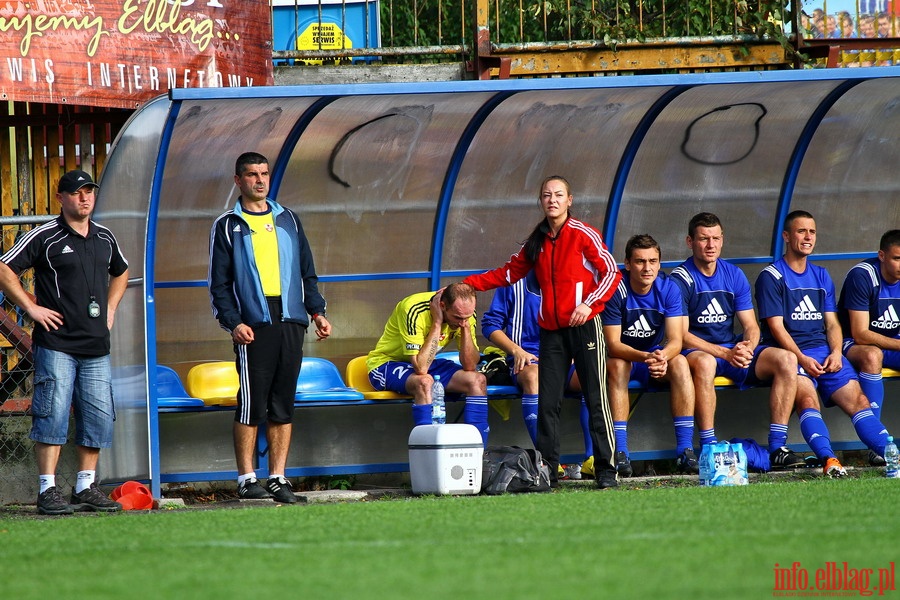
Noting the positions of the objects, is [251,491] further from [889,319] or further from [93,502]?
[889,319]

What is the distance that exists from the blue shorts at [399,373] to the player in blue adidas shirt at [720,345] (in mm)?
1515

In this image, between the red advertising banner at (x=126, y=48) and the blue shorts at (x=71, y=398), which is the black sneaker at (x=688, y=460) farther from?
the red advertising banner at (x=126, y=48)

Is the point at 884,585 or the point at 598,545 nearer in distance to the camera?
the point at 884,585

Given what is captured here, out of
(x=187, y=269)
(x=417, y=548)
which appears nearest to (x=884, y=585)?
(x=417, y=548)

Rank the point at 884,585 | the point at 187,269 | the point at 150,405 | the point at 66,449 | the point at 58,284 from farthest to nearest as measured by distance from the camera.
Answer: the point at 187,269, the point at 66,449, the point at 150,405, the point at 58,284, the point at 884,585

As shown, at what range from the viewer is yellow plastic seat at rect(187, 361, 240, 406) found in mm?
7688

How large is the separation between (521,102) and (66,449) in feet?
11.8

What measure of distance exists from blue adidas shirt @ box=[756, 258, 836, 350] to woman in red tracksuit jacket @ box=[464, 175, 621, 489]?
5.07 ft

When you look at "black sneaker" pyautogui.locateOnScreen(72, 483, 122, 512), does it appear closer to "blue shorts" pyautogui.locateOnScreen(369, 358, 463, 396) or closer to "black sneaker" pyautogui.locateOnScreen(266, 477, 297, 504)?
"black sneaker" pyautogui.locateOnScreen(266, 477, 297, 504)

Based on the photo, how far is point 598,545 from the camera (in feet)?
14.0

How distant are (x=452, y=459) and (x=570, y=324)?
1.00 m

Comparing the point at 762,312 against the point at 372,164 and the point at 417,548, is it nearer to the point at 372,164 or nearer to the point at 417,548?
the point at 372,164

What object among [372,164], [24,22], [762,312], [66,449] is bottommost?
[66,449]

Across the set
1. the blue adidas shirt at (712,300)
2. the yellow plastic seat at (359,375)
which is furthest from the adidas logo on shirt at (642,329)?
the yellow plastic seat at (359,375)
